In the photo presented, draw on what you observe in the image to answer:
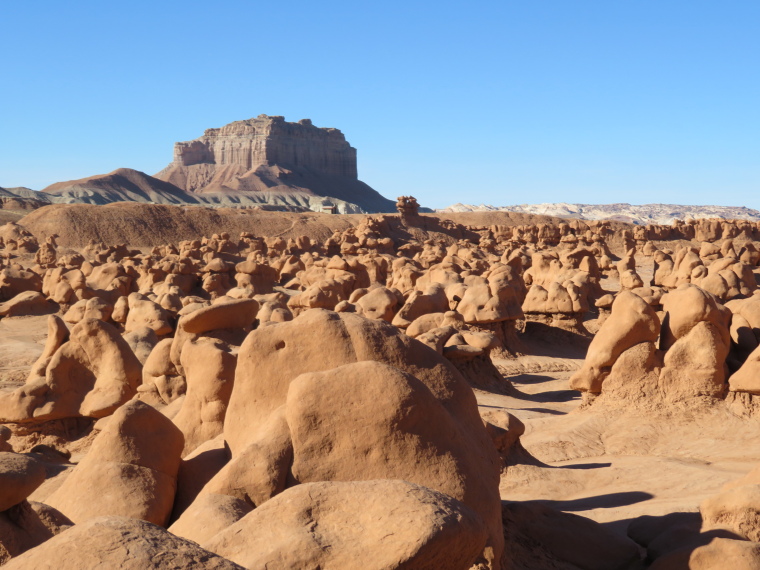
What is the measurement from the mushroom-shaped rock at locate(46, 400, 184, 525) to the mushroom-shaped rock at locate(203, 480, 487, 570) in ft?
7.63

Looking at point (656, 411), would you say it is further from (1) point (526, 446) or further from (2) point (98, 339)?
(2) point (98, 339)

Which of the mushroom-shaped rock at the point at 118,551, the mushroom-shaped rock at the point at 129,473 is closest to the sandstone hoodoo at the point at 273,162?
the mushroom-shaped rock at the point at 129,473

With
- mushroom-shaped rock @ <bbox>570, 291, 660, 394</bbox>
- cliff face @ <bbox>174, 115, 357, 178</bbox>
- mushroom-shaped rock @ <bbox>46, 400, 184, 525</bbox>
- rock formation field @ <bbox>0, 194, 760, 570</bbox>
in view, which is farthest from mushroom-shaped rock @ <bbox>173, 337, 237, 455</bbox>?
cliff face @ <bbox>174, 115, 357, 178</bbox>

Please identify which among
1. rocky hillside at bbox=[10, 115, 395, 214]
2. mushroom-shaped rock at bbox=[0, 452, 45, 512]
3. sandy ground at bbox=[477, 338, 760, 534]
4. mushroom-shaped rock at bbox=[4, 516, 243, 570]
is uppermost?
rocky hillside at bbox=[10, 115, 395, 214]

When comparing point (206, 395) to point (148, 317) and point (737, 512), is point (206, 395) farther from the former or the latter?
point (148, 317)

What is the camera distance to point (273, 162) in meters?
128

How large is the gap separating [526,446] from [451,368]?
5.00 metres

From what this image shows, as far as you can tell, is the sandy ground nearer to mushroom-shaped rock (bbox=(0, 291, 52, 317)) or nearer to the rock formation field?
the rock formation field

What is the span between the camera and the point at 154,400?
1067 cm

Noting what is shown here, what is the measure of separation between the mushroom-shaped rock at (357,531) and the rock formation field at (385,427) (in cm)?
1

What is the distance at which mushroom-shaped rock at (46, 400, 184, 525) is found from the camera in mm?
5848

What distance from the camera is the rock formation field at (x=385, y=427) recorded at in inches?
147

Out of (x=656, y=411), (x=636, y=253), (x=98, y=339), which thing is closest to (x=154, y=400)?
(x=98, y=339)

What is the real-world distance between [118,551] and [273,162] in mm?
127359
